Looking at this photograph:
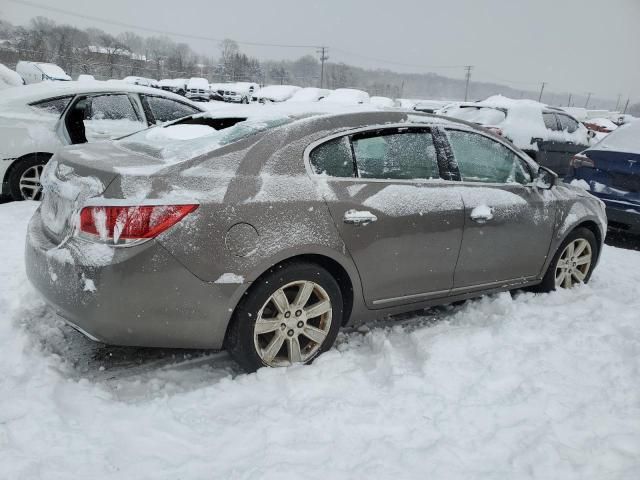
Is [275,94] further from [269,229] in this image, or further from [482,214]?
[269,229]

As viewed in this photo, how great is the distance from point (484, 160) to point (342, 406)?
2.23m

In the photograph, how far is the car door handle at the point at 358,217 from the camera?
119 inches

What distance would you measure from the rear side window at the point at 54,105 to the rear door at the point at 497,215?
189 inches

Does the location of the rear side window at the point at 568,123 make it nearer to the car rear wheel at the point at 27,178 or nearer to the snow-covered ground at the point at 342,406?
the snow-covered ground at the point at 342,406

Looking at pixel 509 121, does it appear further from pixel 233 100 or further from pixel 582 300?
pixel 233 100

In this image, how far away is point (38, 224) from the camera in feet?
10.1

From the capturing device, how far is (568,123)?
37.2ft

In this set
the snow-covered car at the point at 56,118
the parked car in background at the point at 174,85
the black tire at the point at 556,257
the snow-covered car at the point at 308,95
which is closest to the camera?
the black tire at the point at 556,257

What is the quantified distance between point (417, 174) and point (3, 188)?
4.94 metres

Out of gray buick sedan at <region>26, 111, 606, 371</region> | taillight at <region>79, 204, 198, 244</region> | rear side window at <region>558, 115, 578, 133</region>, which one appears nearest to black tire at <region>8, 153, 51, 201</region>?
gray buick sedan at <region>26, 111, 606, 371</region>

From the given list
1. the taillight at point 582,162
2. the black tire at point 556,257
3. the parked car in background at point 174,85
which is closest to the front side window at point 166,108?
the black tire at point 556,257

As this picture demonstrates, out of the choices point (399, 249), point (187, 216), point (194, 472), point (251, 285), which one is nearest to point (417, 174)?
point (399, 249)

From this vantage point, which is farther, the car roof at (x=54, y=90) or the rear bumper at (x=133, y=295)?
the car roof at (x=54, y=90)

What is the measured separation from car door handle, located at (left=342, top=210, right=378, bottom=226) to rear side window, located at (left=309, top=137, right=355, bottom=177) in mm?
250
